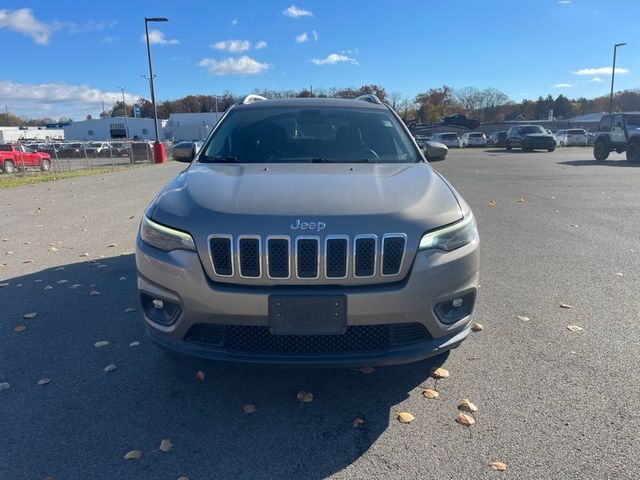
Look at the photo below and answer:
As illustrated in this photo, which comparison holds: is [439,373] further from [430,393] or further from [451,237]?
[451,237]

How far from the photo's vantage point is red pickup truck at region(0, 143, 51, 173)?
2423 centimetres

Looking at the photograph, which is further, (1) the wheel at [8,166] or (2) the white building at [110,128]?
(2) the white building at [110,128]

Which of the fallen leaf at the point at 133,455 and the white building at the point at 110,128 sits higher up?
the white building at the point at 110,128

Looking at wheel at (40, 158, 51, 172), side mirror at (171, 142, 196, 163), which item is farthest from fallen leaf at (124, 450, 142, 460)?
wheel at (40, 158, 51, 172)

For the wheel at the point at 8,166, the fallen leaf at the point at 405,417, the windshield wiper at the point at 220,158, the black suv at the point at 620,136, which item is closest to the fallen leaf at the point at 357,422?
the fallen leaf at the point at 405,417

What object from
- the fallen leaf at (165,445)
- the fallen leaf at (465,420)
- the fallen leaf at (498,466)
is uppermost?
the fallen leaf at (165,445)

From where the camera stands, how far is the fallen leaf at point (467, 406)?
113 inches

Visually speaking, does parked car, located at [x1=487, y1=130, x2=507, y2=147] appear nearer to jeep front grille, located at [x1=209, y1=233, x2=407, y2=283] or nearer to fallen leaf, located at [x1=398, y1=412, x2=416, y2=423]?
fallen leaf, located at [x1=398, y1=412, x2=416, y2=423]

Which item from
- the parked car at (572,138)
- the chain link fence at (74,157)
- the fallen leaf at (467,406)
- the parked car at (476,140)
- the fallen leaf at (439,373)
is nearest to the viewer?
the fallen leaf at (467,406)

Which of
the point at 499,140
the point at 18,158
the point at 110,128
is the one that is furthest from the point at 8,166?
the point at 110,128

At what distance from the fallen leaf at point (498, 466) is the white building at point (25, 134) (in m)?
83.1

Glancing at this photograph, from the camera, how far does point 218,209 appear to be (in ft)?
9.02

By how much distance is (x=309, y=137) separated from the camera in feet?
13.9

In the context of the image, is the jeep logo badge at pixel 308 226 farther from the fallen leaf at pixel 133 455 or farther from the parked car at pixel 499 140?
the parked car at pixel 499 140
